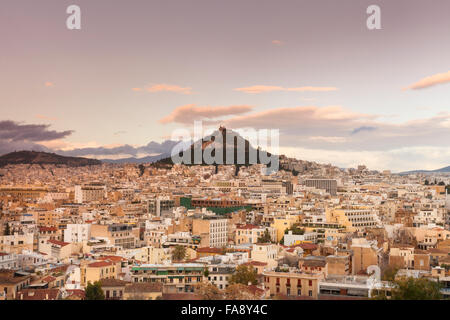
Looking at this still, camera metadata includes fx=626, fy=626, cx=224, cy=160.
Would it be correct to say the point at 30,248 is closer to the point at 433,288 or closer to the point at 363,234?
the point at 363,234

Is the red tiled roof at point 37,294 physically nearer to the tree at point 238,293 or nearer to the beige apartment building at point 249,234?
the tree at point 238,293

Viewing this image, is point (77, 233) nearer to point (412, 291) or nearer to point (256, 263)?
point (256, 263)

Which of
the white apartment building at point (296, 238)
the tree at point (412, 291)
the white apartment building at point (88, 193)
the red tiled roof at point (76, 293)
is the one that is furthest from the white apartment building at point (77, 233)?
the white apartment building at point (88, 193)

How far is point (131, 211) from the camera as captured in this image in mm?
24328

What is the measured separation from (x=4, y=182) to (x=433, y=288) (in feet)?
96.1

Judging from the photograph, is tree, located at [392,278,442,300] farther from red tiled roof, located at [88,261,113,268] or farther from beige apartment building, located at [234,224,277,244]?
beige apartment building, located at [234,224,277,244]

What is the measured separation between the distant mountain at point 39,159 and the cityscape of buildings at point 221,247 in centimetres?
172

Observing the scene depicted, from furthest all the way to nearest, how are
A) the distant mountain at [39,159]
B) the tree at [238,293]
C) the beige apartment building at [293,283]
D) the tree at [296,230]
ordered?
the distant mountain at [39,159] < the tree at [296,230] < the beige apartment building at [293,283] < the tree at [238,293]

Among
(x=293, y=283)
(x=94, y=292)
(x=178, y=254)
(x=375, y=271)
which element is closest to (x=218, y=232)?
(x=178, y=254)

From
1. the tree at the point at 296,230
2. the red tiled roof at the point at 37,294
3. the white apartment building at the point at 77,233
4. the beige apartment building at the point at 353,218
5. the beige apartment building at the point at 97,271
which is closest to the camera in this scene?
the red tiled roof at the point at 37,294

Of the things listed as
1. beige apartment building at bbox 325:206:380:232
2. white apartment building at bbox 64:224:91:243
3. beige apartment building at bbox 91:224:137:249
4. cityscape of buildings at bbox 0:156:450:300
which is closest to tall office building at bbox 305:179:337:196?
cityscape of buildings at bbox 0:156:450:300

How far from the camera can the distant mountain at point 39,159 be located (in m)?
33.6

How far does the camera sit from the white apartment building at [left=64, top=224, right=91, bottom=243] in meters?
15.9
